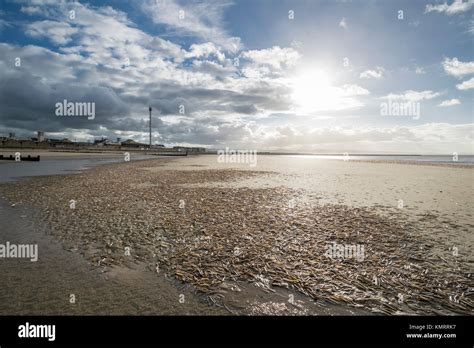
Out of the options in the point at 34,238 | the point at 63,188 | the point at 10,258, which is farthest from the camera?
the point at 63,188

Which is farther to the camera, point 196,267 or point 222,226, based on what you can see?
point 222,226

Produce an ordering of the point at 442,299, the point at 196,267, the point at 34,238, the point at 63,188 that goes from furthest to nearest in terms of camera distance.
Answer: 1. the point at 63,188
2. the point at 34,238
3. the point at 196,267
4. the point at 442,299

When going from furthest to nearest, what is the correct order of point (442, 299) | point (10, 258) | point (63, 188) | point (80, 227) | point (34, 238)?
point (63, 188) → point (80, 227) → point (34, 238) → point (10, 258) → point (442, 299)

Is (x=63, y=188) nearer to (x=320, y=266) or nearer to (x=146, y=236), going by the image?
(x=146, y=236)

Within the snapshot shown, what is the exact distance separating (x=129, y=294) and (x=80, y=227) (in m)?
6.65

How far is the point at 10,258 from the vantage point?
6992 mm
